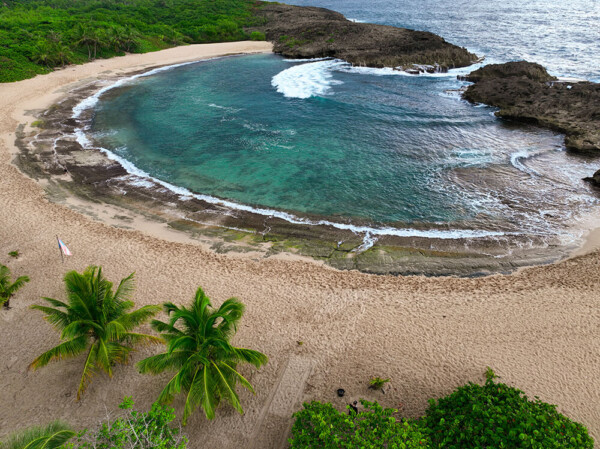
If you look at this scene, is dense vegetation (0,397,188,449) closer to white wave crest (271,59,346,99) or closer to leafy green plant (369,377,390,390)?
leafy green plant (369,377,390,390)

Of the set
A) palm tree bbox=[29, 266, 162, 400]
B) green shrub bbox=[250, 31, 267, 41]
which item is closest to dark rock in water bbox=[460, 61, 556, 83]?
green shrub bbox=[250, 31, 267, 41]

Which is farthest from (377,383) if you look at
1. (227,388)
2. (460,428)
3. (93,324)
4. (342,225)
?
(342,225)

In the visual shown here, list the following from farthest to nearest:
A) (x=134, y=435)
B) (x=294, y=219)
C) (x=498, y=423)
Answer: (x=294, y=219)
(x=498, y=423)
(x=134, y=435)

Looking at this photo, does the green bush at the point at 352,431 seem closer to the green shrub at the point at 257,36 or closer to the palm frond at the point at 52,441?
the palm frond at the point at 52,441

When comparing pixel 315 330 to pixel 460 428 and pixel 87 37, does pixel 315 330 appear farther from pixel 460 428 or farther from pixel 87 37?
pixel 87 37

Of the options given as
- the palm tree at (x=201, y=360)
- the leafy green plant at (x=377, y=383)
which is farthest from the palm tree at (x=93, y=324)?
the leafy green plant at (x=377, y=383)

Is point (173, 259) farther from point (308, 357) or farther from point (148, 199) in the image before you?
point (308, 357)
